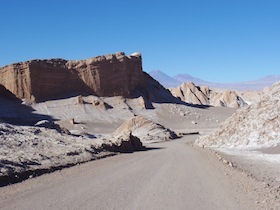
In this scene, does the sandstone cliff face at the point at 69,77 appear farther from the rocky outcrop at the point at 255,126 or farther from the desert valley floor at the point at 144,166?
the rocky outcrop at the point at 255,126

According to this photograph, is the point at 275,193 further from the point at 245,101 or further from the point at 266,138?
the point at 245,101

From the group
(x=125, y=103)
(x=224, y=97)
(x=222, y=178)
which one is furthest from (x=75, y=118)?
(x=224, y=97)

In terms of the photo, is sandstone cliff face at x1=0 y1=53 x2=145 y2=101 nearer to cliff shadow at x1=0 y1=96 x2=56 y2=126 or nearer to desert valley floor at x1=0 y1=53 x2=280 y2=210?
cliff shadow at x1=0 y1=96 x2=56 y2=126

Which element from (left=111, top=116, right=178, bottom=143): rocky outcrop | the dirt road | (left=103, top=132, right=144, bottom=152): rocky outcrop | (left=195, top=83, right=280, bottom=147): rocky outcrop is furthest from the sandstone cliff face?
the dirt road

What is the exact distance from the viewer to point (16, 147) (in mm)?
18797

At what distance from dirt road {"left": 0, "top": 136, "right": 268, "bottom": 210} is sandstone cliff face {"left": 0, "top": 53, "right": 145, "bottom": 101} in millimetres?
72041

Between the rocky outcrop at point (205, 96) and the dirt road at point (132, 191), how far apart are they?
145291mm

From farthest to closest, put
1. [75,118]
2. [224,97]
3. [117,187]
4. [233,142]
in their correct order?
[224,97] → [75,118] → [233,142] → [117,187]

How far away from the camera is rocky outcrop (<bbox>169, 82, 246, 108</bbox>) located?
159375mm

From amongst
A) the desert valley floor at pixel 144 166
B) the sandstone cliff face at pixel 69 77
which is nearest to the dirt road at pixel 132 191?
the desert valley floor at pixel 144 166

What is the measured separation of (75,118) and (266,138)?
57.2m

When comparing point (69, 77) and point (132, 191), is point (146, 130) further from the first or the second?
point (132, 191)

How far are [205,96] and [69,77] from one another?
3452 inches

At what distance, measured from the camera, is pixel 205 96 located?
545 ft
